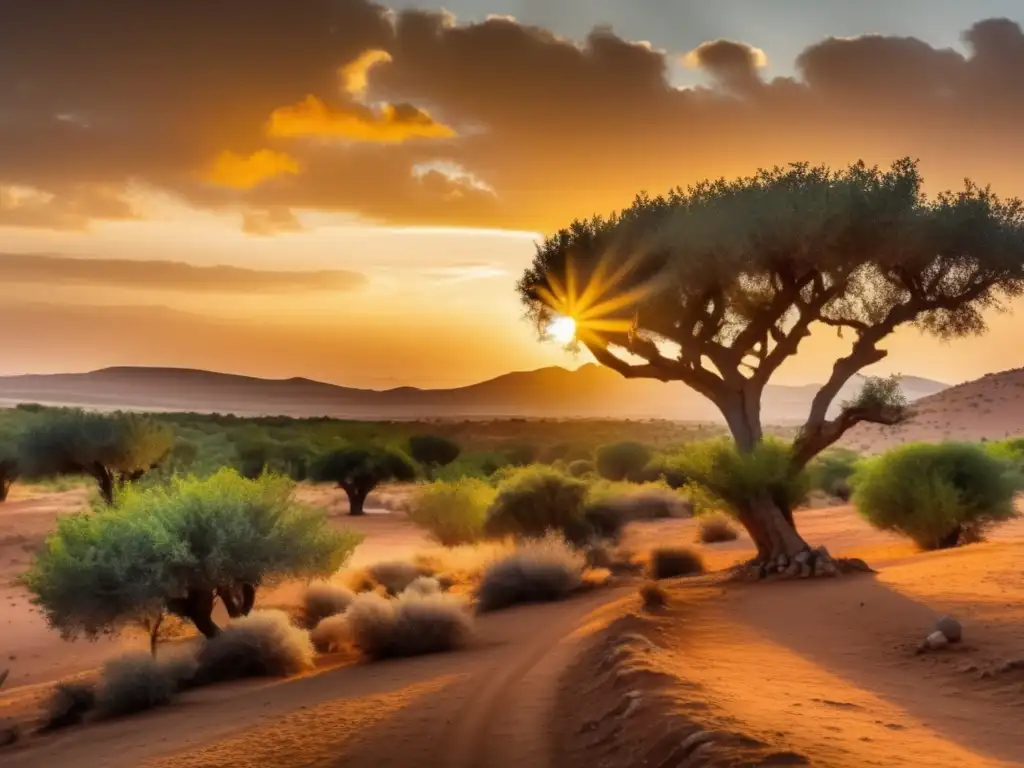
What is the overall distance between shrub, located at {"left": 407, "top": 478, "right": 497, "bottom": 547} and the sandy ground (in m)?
13.7

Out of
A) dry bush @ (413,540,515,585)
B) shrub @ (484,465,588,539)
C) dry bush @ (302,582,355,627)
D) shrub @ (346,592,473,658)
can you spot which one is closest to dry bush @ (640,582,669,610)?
shrub @ (346,592,473,658)

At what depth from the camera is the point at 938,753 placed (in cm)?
781

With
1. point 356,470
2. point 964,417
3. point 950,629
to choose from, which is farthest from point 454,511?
point 964,417

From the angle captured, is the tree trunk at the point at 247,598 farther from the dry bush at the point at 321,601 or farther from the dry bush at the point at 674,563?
the dry bush at the point at 674,563

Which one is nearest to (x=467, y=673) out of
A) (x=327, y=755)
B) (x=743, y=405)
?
(x=327, y=755)

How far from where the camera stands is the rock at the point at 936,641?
11.7m

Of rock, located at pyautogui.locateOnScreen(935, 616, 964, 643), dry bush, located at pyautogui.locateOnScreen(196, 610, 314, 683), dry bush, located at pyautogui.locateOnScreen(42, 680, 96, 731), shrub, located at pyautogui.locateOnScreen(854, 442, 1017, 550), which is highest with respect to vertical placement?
shrub, located at pyautogui.locateOnScreen(854, 442, 1017, 550)

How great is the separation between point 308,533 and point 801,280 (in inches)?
418

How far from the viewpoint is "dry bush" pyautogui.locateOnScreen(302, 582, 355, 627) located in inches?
748

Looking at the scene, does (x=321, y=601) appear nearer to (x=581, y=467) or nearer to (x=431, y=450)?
(x=581, y=467)

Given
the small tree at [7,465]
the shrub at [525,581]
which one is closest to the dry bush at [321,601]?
the shrub at [525,581]

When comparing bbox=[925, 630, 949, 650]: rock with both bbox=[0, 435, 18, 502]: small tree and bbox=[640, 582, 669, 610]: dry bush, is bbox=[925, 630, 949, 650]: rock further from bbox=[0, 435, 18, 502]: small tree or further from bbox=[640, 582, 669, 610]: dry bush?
bbox=[0, 435, 18, 502]: small tree

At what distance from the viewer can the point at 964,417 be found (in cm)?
8781

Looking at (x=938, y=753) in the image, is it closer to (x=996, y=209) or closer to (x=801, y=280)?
(x=801, y=280)
